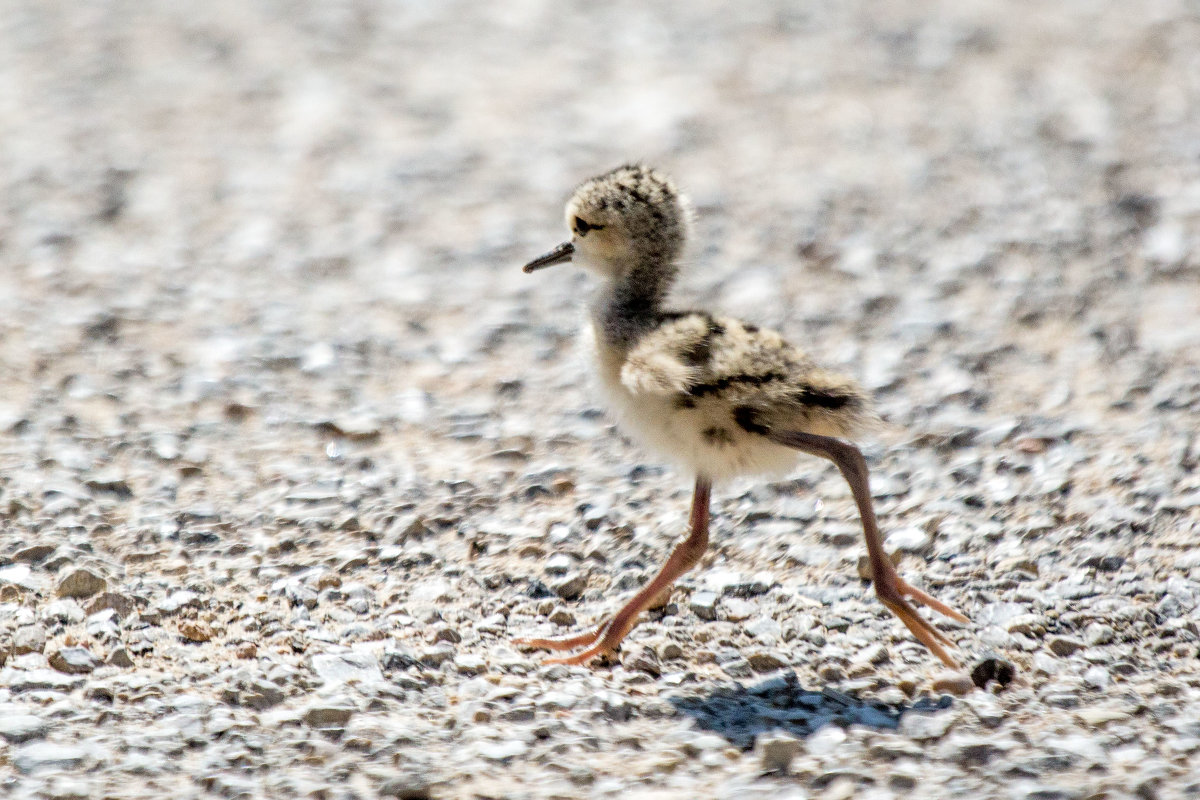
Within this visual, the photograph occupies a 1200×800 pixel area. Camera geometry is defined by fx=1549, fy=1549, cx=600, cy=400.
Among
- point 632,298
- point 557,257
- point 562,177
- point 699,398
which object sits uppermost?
point 562,177

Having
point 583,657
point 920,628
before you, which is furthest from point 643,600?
point 920,628

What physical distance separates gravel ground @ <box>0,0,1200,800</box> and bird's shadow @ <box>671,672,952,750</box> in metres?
0.02

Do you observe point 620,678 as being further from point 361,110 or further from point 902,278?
point 361,110

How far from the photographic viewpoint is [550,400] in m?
6.84

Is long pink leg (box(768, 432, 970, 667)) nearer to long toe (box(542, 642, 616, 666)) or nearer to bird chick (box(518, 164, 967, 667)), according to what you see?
bird chick (box(518, 164, 967, 667))

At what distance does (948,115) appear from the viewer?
9359 millimetres

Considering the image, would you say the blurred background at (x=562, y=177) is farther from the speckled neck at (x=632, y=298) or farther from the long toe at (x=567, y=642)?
the long toe at (x=567, y=642)

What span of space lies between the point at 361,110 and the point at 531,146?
4.17 ft

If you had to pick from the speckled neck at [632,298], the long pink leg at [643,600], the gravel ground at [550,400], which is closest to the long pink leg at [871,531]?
the gravel ground at [550,400]

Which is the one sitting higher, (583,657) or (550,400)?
(550,400)

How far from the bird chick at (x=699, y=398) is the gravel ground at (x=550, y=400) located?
0.23m

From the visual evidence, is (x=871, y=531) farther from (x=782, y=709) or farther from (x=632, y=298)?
(x=632, y=298)

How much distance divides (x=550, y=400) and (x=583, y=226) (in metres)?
1.58

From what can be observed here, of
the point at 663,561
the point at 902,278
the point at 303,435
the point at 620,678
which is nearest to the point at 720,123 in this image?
the point at 902,278
